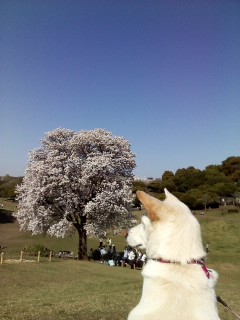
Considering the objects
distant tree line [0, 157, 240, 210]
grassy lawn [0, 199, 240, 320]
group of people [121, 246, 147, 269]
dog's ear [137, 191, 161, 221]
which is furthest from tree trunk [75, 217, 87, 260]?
distant tree line [0, 157, 240, 210]

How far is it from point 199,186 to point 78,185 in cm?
6306

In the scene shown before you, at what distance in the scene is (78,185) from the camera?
113 ft

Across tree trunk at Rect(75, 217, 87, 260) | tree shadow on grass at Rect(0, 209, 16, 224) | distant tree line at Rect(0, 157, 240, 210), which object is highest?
distant tree line at Rect(0, 157, 240, 210)

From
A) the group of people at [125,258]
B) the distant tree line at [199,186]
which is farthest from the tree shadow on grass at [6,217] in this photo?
the group of people at [125,258]

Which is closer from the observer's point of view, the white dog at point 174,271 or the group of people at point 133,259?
the white dog at point 174,271

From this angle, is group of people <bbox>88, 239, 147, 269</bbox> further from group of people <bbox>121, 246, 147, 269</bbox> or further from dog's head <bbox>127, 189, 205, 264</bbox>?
dog's head <bbox>127, 189, 205, 264</bbox>

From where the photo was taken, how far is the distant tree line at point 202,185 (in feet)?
268

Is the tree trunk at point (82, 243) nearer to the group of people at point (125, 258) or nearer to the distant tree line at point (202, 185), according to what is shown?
the group of people at point (125, 258)

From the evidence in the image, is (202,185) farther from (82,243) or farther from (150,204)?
(150,204)

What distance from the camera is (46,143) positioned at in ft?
119

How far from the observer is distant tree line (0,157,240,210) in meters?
81.9

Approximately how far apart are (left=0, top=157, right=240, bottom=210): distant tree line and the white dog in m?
68.6

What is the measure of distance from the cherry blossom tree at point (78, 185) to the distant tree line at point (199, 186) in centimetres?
3757

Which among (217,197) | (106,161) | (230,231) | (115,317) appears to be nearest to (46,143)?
(106,161)
